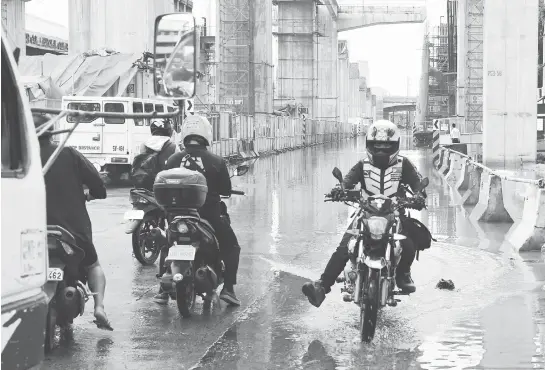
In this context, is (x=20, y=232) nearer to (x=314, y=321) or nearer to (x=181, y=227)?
(x=181, y=227)

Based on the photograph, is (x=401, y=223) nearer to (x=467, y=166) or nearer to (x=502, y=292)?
(x=502, y=292)

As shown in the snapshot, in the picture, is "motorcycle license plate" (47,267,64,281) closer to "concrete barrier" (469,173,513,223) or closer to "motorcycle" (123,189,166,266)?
"motorcycle" (123,189,166,266)

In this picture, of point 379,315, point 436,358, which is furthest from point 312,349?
point 379,315

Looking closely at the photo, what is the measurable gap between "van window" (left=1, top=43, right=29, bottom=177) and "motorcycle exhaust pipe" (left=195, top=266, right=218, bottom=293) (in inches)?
176

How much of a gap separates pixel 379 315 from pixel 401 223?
0.90 metres

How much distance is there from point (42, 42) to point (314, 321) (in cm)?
7444

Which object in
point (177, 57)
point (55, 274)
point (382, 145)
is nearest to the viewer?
point (177, 57)

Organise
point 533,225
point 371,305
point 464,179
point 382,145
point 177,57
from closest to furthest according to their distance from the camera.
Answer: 1. point 177,57
2. point 371,305
3. point 382,145
4. point 533,225
5. point 464,179

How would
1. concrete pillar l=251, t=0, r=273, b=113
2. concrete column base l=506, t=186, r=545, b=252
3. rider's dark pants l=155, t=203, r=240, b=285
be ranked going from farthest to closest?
concrete pillar l=251, t=0, r=273, b=113, concrete column base l=506, t=186, r=545, b=252, rider's dark pants l=155, t=203, r=240, b=285

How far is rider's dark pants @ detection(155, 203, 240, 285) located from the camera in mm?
9367

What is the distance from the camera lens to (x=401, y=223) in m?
8.91

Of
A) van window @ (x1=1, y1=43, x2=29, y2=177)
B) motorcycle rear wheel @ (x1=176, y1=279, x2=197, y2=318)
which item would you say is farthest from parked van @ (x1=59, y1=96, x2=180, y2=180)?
van window @ (x1=1, y1=43, x2=29, y2=177)

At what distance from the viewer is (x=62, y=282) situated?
770 cm

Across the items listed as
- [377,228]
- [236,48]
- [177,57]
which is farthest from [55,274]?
[236,48]
